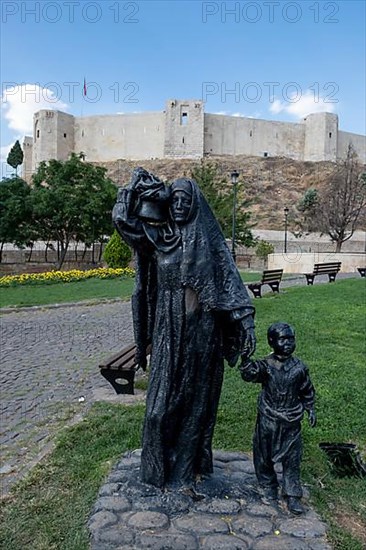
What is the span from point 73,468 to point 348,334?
596 cm

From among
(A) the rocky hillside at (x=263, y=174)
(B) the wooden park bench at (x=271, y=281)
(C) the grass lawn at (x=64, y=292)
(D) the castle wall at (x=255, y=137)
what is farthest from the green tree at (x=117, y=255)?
(D) the castle wall at (x=255, y=137)

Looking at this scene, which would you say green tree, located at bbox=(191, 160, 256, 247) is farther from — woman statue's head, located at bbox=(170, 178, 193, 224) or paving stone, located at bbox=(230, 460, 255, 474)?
woman statue's head, located at bbox=(170, 178, 193, 224)

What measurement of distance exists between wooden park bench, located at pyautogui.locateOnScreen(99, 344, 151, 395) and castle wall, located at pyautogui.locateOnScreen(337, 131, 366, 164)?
68.5m

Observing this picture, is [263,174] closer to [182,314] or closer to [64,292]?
[64,292]

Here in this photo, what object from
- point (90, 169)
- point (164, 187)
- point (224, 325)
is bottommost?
A: point (224, 325)

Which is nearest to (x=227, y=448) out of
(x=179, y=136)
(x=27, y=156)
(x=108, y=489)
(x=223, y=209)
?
(x=108, y=489)

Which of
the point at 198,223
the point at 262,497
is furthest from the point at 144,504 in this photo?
the point at 198,223

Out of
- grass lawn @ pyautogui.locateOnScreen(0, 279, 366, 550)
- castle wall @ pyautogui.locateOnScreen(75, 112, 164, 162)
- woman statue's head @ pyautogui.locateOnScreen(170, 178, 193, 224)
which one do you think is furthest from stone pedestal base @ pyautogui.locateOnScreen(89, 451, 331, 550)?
castle wall @ pyautogui.locateOnScreen(75, 112, 164, 162)

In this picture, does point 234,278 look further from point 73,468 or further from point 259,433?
point 73,468

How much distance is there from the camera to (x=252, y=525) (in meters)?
2.76

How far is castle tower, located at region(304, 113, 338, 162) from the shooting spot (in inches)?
2653

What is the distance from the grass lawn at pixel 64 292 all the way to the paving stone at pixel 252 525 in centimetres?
1093

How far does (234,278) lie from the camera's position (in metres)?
2.88

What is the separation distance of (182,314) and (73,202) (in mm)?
23578
